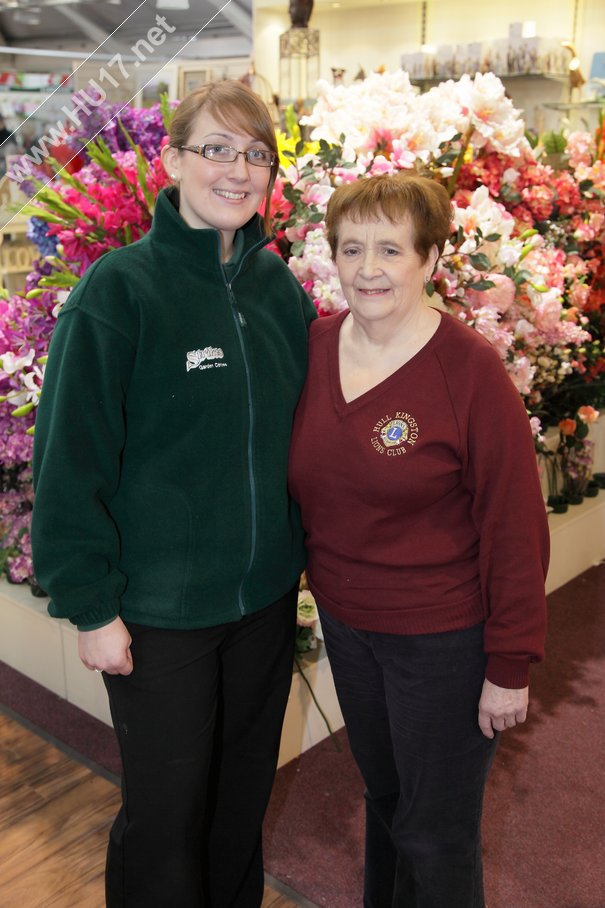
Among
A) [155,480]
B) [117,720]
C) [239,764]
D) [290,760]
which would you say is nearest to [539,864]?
[290,760]

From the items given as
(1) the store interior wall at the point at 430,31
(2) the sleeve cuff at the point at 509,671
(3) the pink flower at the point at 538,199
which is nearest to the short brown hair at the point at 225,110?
(2) the sleeve cuff at the point at 509,671

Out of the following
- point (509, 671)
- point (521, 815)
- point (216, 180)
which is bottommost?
point (521, 815)

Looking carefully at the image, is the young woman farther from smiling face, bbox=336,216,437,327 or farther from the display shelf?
the display shelf

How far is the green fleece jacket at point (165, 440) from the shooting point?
1.24 m

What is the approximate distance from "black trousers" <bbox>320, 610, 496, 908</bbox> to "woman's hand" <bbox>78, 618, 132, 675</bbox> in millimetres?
344

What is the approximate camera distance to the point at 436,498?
4.40ft

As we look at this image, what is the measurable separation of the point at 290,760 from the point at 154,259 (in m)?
1.49

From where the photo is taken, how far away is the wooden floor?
1878mm

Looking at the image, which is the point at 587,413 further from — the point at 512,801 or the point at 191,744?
the point at 191,744

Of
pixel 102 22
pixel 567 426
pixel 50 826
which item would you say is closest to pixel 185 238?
pixel 102 22

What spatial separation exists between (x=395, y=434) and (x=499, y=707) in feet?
1.39

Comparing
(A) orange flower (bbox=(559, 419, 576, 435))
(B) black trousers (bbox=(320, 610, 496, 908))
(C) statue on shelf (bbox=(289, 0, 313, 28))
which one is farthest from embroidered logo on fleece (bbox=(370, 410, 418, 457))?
(C) statue on shelf (bbox=(289, 0, 313, 28))

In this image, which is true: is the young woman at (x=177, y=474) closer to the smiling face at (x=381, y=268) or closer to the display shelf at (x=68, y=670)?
the smiling face at (x=381, y=268)

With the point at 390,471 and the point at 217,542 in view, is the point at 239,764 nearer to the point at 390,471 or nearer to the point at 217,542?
the point at 217,542
